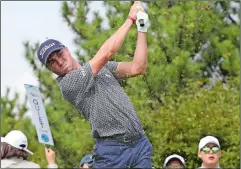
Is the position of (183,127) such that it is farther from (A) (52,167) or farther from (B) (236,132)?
(A) (52,167)

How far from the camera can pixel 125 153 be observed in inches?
277

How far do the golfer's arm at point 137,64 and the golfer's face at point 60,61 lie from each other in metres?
0.41

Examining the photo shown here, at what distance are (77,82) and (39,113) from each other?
104 inches

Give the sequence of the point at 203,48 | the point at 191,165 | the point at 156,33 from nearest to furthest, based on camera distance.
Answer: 1. the point at 191,165
2. the point at 156,33
3. the point at 203,48

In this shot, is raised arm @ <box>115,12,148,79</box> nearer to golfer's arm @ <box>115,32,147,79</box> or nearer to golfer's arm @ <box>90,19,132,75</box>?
golfer's arm @ <box>115,32,147,79</box>

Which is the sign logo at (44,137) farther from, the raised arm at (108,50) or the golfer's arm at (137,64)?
the raised arm at (108,50)

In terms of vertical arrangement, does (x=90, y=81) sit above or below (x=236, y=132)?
above

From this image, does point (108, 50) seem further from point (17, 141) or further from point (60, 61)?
point (17, 141)

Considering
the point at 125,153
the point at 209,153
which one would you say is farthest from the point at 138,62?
the point at 209,153

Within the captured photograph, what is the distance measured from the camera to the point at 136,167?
7.07 m

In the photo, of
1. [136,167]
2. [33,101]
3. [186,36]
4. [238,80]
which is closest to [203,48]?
[186,36]

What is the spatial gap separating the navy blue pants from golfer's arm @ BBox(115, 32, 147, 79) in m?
0.51

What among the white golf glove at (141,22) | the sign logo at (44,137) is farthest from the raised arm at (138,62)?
the sign logo at (44,137)

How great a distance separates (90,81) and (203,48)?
1406 centimetres
